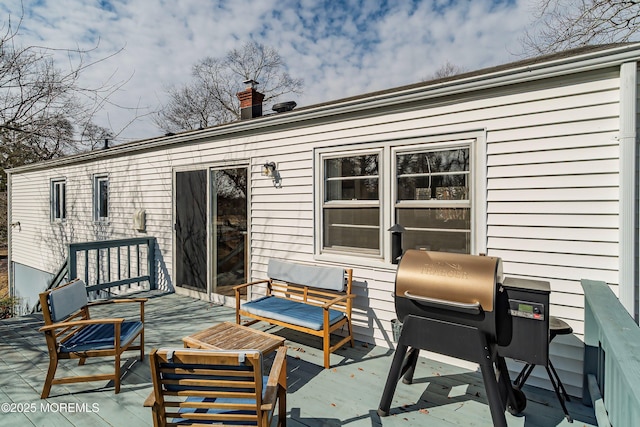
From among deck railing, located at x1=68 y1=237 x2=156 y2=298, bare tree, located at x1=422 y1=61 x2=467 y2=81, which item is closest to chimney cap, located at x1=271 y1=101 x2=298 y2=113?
deck railing, located at x1=68 y1=237 x2=156 y2=298

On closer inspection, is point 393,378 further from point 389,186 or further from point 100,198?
point 100,198

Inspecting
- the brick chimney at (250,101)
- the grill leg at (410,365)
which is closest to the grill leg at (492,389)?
the grill leg at (410,365)

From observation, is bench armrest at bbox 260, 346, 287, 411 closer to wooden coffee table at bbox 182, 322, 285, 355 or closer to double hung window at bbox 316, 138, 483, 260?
wooden coffee table at bbox 182, 322, 285, 355

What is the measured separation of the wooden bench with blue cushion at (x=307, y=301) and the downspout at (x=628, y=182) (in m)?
2.28

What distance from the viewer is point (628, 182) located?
250 cm

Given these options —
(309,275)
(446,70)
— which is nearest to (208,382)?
(309,275)

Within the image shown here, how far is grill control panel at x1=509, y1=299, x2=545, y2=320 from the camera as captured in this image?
7.27 feet

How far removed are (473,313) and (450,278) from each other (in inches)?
9.9

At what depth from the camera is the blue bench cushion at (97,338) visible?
9.05 feet

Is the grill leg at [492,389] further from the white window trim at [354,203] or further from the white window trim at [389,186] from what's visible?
the white window trim at [354,203]

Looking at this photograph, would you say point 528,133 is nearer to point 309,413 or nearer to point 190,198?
point 309,413

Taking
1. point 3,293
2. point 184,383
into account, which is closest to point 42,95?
point 184,383

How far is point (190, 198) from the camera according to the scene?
5.75 m

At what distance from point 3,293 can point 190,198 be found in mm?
13013
